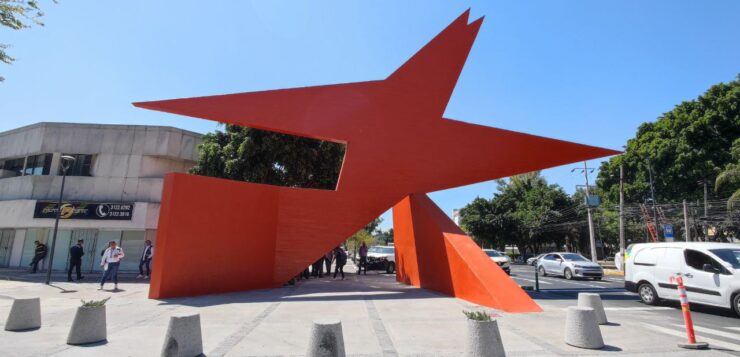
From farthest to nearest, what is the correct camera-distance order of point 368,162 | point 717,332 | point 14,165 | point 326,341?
point 14,165 → point 368,162 → point 717,332 → point 326,341

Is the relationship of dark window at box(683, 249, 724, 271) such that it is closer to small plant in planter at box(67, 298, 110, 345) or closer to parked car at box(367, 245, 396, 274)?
small plant in planter at box(67, 298, 110, 345)

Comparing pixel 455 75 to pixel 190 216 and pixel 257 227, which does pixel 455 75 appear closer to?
pixel 257 227

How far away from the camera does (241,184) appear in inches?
439

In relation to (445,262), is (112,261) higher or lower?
lower

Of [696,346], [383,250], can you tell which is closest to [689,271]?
[696,346]

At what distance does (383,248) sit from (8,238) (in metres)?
21.4

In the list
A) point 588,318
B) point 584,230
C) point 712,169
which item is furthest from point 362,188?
point 584,230

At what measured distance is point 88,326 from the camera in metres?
5.43

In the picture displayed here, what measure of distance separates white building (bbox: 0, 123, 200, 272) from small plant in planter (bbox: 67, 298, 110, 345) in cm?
1495

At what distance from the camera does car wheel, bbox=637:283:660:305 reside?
34.3 ft

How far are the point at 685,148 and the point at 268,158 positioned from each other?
27.7 m

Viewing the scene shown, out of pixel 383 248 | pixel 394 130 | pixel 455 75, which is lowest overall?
pixel 383 248

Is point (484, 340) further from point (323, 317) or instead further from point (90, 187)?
point (90, 187)

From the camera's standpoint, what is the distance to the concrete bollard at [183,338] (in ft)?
14.9
